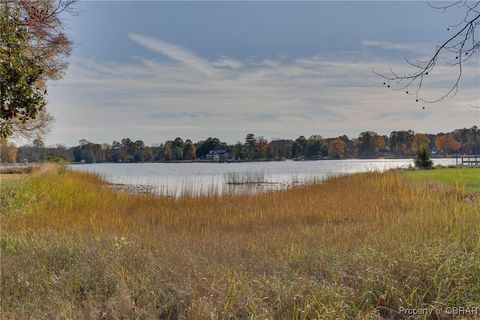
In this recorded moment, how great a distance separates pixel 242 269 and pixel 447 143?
83075 mm

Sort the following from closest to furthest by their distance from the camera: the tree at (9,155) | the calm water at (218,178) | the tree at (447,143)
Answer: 1. the calm water at (218,178)
2. the tree at (9,155)
3. the tree at (447,143)

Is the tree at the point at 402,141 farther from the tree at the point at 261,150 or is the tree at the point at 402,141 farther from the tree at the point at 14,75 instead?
the tree at the point at 14,75

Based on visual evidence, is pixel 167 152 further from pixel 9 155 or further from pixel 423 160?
pixel 423 160

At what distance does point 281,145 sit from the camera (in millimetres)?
97312

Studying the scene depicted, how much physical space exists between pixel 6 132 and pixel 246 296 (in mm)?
5599

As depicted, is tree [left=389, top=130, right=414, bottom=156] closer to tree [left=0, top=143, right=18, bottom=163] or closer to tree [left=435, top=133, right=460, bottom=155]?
tree [left=435, top=133, right=460, bottom=155]

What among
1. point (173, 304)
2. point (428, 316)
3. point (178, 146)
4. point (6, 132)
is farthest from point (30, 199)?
point (178, 146)

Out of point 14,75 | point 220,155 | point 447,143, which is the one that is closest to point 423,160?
point 14,75

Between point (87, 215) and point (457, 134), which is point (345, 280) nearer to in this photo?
point (87, 215)

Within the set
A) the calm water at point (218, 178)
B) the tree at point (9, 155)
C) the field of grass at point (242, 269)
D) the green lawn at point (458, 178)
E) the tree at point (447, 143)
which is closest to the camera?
the field of grass at point (242, 269)

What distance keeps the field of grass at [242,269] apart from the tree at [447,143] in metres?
78.0

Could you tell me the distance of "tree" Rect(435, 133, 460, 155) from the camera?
77250 millimetres

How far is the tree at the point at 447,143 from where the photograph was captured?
7725cm

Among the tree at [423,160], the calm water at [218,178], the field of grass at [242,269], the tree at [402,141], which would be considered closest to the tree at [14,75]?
the field of grass at [242,269]
